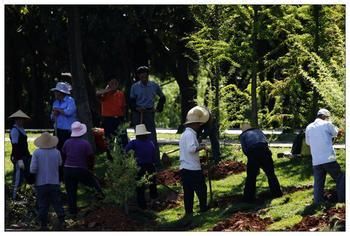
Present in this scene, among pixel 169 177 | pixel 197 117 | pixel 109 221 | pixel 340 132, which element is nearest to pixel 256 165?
pixel 197 117

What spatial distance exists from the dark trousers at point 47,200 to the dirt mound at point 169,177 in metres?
3.88

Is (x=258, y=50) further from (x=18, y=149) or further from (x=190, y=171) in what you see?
(x=18, y=149)

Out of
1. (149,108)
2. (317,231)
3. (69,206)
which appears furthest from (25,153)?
(317,231)

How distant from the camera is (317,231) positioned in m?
11.3

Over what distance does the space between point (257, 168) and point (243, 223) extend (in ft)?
7.25

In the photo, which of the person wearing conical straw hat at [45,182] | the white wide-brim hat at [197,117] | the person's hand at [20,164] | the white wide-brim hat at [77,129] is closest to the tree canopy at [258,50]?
the white wide-brim hat at [197,117]

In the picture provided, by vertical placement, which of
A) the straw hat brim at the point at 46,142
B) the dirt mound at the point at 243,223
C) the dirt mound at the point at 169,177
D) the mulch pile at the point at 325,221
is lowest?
the dirt mound at the point at 243,223

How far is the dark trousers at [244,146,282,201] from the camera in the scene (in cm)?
1445

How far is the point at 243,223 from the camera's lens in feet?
41.0

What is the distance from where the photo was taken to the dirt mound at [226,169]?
17.4m

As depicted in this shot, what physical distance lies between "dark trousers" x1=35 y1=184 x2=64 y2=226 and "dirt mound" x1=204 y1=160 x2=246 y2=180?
4.66m

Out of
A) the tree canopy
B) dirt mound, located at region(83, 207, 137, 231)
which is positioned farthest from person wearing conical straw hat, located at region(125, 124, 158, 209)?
the tree canopy

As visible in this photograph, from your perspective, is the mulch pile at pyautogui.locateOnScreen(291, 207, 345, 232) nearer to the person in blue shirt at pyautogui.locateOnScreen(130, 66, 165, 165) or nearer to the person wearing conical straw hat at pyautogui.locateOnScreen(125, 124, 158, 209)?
the person wearing conical straw hat at pyautogui.locateOnScreen(125, 124, 158, 209)

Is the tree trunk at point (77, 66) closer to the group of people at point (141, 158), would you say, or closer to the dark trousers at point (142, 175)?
the group of people at point (141, 158)
